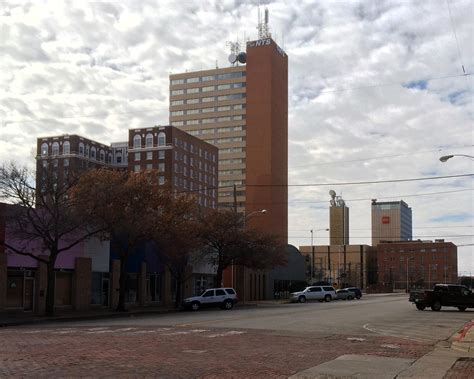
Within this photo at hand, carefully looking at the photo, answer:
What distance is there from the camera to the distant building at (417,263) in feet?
502

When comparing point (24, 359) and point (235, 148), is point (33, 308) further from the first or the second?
point (235, 148)

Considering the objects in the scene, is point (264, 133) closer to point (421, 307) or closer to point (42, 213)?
point (421, 307)

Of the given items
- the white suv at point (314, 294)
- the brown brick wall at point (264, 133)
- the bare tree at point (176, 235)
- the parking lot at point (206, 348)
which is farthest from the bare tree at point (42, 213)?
the brown brick wall at point (264, 133)

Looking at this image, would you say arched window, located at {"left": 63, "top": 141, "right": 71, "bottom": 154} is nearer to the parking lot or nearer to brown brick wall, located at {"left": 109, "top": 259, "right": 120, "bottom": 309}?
brown brick wall, located at {"left": 109, "top": 259, "right": 120, "bottom": 309}

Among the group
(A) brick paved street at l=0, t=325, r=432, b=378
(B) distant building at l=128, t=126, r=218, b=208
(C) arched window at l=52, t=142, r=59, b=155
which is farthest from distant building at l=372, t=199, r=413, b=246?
(A) brick paved street at l=0, t=325, r=432, b=378

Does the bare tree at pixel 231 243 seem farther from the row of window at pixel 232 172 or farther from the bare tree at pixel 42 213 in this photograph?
the row of window at pixel 232 172

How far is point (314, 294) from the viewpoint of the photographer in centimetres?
6406

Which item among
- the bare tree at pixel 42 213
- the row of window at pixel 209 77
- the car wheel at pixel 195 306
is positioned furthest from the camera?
the row of window at pixel 209 77

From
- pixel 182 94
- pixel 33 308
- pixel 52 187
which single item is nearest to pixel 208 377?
pixel 52 187

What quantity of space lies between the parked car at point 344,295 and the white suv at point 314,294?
482cm

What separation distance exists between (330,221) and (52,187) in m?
138

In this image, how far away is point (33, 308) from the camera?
36094 mm

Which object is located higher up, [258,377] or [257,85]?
[257,85]

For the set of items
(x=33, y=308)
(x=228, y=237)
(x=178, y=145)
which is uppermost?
(x=178, y=145)
